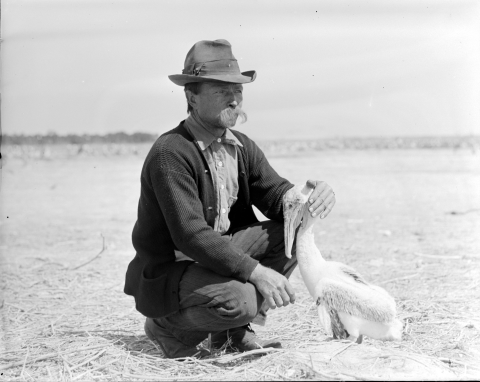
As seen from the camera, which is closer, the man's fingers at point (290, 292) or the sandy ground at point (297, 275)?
the man's fingers at point (290, 292)

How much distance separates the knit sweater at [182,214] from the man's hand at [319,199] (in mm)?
348

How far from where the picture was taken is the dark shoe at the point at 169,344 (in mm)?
4078

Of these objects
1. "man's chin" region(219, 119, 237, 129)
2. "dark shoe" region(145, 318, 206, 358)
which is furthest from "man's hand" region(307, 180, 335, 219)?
"dark shoe" region(145, 318, 206, 358)

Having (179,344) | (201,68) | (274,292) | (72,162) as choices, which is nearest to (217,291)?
(274,292)

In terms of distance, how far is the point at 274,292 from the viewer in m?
3.70

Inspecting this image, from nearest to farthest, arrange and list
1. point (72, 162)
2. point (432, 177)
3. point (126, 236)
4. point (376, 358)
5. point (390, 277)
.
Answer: point (376, 358) → point (390, 277) → point (126, 236) → point (432, 177) → point (72, 162)

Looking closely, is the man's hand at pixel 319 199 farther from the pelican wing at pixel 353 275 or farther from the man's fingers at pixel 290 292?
the man's fingers at pixel 290 292

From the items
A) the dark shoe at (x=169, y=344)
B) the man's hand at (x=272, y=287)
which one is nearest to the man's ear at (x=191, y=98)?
the man's hand at (x=272, y=287)

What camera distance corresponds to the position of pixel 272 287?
12.2 ft

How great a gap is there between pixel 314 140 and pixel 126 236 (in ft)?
81.6

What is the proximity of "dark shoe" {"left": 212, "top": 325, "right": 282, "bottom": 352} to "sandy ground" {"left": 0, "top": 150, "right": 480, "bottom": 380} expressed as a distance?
0.77ft

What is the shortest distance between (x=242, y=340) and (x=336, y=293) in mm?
755

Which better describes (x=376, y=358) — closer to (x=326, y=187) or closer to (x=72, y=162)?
(x=326, y=187)

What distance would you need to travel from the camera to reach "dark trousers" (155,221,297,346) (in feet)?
12.3
